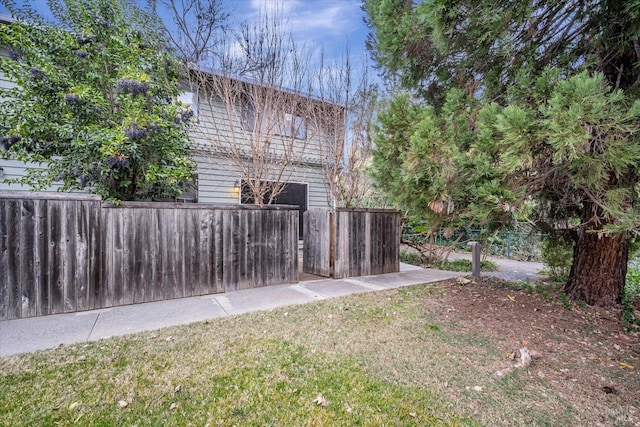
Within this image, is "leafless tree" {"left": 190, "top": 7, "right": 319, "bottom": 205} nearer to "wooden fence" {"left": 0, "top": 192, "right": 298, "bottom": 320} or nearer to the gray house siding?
the gray house siding

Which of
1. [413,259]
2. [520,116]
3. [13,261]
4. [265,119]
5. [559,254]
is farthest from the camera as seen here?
[413,259]

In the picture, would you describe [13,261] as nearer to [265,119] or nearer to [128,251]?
[128,251]

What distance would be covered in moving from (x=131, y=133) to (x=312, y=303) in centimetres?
379

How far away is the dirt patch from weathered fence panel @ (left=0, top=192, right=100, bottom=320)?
4.91 m

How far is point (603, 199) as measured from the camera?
10.7ft

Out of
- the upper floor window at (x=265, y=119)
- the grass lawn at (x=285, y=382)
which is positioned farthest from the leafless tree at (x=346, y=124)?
the grass lawn at (x=285, y=382)

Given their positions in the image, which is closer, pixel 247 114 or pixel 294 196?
pixel 247 114

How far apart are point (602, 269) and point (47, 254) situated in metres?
7.45

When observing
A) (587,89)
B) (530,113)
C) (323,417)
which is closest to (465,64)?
(530,113)

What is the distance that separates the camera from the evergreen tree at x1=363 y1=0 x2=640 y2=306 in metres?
2.47

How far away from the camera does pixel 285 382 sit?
7.97 ft

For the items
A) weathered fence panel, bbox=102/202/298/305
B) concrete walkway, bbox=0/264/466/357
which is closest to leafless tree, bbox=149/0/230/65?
weathered fence panel, bbox=102/202/298/305

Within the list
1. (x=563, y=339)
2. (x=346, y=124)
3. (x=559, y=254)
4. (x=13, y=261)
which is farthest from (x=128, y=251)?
(x=559, y=254)

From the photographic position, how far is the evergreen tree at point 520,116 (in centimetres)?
247
